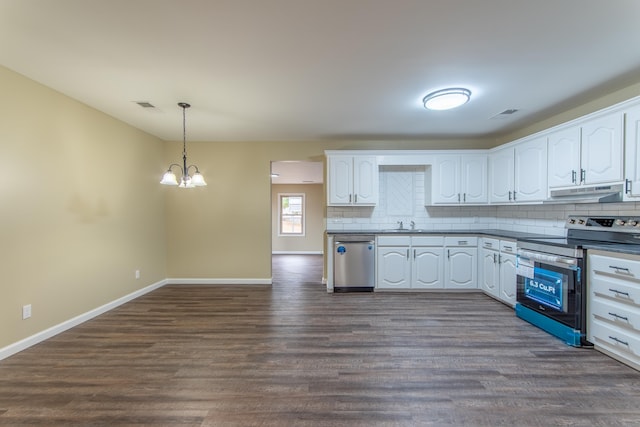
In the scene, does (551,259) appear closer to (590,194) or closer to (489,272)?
(590,194)

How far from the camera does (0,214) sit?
246cm

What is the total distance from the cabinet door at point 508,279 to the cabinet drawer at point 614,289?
1.03 metres

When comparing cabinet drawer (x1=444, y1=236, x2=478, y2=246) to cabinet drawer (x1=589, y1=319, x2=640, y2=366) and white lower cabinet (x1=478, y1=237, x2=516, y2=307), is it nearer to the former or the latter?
white lower cabinet (x1=478, y1=237, x2=516, y2=307)

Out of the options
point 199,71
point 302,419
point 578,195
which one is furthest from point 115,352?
point 578,195

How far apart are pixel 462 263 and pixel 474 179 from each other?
4.59 ft

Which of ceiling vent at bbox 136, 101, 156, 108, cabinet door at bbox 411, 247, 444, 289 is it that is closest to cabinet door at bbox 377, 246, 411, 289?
cabinet door at bbox 411, 247, 444, 289

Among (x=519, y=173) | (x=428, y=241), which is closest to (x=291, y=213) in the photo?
(x=428, y=241)

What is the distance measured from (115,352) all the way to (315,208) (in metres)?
7.10

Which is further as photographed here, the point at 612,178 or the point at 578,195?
the point at 578,195

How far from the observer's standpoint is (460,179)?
15.3 ft

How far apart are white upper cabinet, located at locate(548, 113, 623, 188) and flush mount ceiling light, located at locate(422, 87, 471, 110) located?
50.4 inches

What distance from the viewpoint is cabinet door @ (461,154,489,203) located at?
4633 millimetres

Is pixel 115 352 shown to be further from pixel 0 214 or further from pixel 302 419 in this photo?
pixel 302 419

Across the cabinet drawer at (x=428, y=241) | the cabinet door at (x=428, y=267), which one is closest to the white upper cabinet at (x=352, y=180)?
the cabinet drawer at (x=428, y=241)
